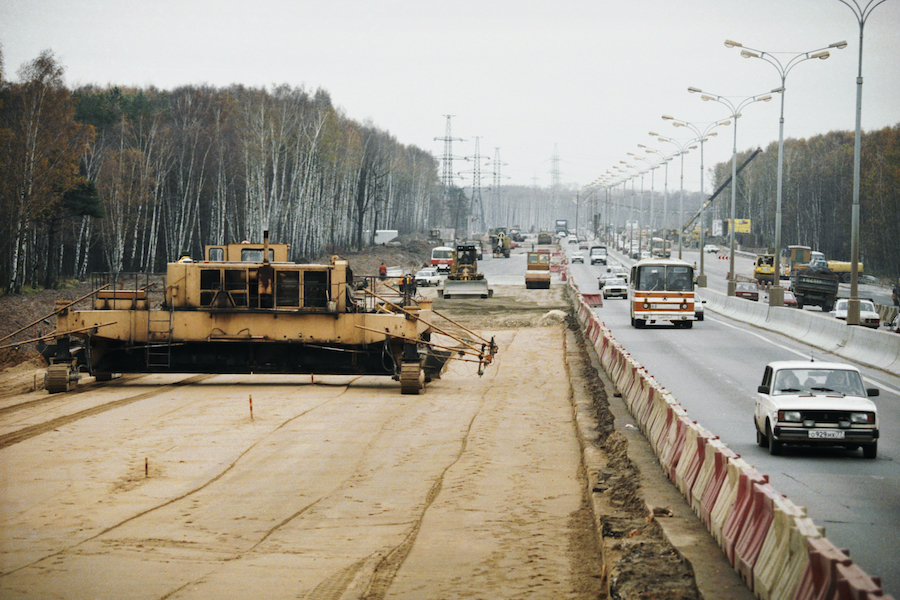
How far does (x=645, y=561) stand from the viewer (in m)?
9.09

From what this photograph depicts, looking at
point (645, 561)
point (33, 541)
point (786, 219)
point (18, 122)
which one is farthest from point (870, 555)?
point (786, 219)

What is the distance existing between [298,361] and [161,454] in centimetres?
889

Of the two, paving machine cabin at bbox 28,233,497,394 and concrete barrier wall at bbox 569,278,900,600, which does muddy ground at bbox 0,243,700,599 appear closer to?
concrete barrier wall at bbox 569,278,900,600

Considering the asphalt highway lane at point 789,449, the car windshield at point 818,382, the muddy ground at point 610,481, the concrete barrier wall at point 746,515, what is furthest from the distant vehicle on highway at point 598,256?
the car windshield at point 818,382

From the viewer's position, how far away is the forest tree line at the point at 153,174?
4600 centimetres

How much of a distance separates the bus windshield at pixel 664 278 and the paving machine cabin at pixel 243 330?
14.7 meters

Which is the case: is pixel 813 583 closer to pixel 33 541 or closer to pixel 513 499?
pixel 513 499

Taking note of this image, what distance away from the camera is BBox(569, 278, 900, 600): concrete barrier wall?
6.31 meters

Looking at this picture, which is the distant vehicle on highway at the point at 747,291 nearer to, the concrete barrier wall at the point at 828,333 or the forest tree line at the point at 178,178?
the concrete barrier wall at the point at 828,333

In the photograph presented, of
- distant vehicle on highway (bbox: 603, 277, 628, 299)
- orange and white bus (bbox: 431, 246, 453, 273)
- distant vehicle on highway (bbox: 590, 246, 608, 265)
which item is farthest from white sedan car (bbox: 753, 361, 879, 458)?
distant vehicle on highway (bbox: 590, 246, 608, 265)

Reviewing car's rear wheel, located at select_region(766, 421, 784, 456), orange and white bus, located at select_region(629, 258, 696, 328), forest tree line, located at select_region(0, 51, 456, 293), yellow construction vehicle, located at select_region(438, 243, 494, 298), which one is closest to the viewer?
car's rear wheel, located at select_region(766, 421, 784, 456)

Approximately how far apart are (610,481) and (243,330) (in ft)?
45.1

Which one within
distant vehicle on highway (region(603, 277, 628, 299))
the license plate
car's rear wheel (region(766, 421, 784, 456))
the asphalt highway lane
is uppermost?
distant vehicle on highway (region(603, 277, 628, 299))

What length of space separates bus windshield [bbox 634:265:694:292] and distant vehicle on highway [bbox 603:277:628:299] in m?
21.7
